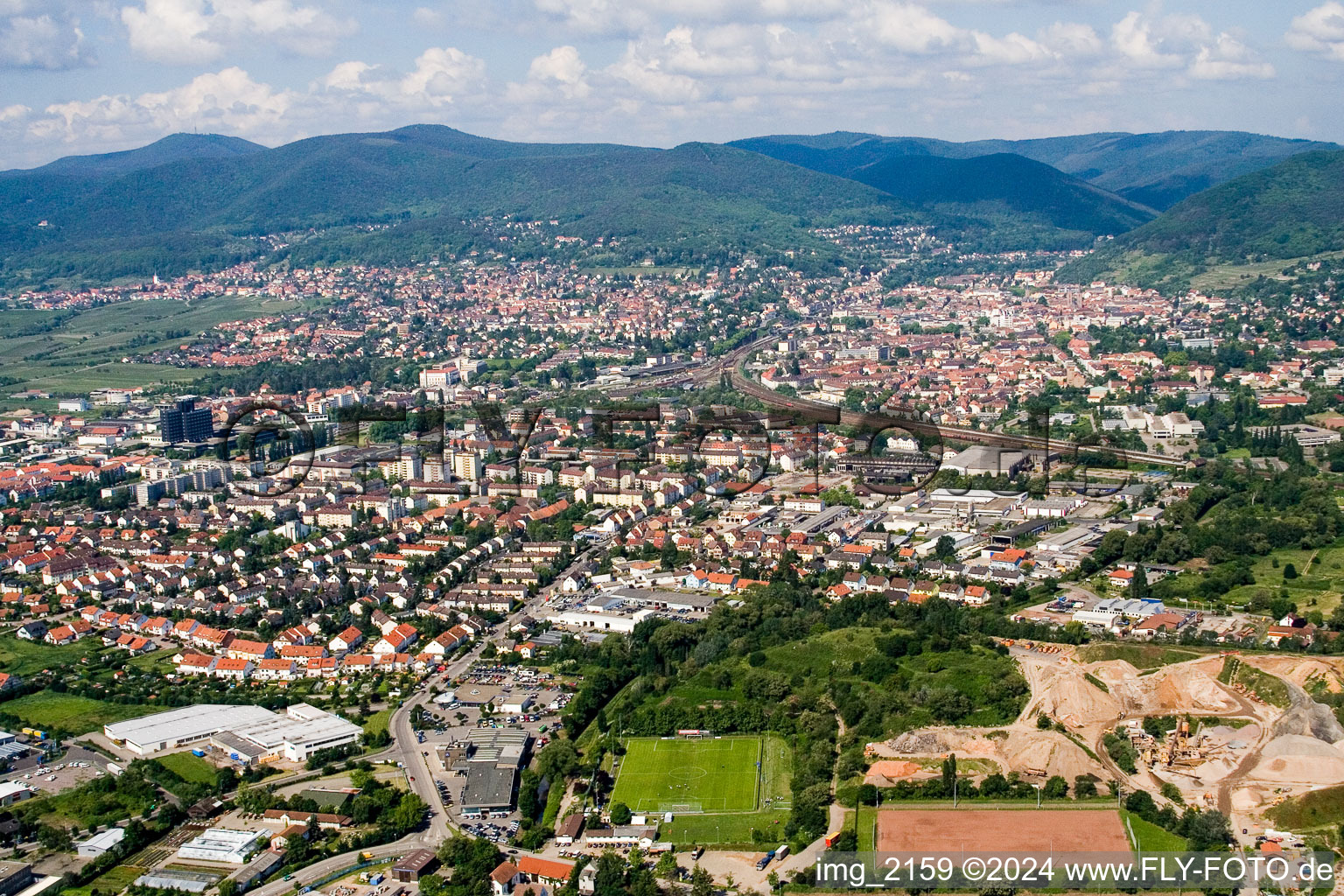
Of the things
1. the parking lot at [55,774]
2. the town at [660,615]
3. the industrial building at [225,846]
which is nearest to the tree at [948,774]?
the town at [660,615]

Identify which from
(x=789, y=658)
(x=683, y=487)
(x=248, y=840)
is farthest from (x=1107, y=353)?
(x=248, y=840)

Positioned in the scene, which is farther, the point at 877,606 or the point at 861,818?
the point at 877,606

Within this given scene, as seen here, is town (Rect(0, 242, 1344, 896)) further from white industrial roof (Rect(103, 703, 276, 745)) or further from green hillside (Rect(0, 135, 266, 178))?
green hillside (Rect(0, 135, 266, 178))

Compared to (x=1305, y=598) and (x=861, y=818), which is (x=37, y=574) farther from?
(x=1305, y=598)

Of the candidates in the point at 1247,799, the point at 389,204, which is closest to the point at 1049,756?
Answer: the point at 1247,799

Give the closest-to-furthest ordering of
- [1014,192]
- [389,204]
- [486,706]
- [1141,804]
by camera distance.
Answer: [1141,804] → [486,706] → [1014,192] → [389,204]

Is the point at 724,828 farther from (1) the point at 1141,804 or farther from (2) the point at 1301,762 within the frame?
(2) the point at 1301,762
